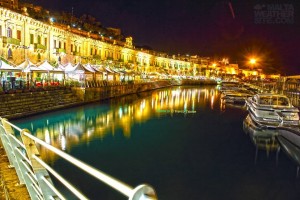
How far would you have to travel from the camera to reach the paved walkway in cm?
541

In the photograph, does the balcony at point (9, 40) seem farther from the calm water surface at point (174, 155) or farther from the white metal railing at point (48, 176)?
the white metal railing at point (48, 176)

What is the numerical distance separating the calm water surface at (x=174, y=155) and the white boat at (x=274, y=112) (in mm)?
962

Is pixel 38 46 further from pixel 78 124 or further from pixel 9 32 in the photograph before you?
pixel 78 124

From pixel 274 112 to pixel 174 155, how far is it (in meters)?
8.91

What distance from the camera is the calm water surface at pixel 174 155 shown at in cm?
1117

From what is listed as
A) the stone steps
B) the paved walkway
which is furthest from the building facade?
the paved walkway

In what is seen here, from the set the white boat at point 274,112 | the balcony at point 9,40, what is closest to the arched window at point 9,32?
the balcony at point 9,40

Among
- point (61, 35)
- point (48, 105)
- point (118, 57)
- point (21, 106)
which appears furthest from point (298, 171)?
point (118, 57)

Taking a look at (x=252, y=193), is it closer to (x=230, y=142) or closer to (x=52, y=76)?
(x=230, y=142)

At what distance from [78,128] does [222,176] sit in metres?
13.3

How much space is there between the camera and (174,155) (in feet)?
52.2

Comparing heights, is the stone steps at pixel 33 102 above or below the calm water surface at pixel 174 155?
above

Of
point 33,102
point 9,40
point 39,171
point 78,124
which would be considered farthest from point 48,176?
point 9,40

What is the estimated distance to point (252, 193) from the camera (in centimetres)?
1091
